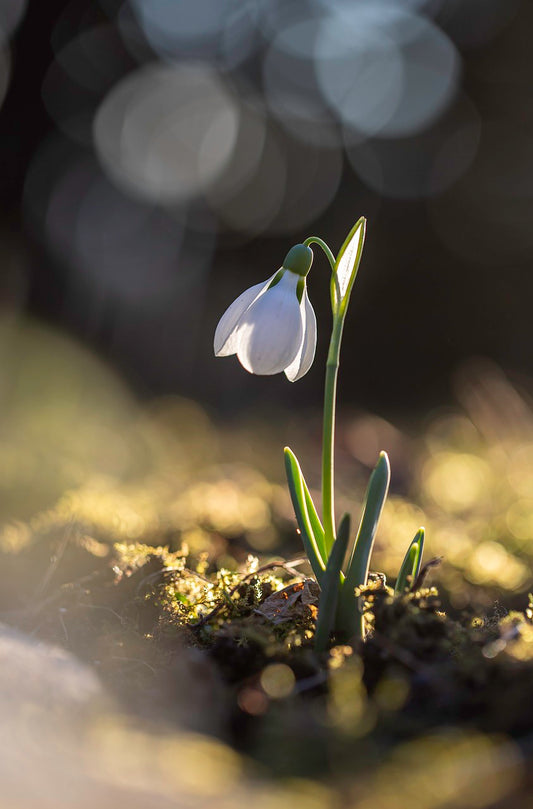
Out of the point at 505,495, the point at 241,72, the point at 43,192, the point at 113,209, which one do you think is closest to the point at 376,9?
the point at 241,72

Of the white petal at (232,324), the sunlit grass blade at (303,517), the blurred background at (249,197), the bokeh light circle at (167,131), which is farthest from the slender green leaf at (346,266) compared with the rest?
the bokeh light circle at (167,131)

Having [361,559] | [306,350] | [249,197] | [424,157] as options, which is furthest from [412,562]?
[249,197]

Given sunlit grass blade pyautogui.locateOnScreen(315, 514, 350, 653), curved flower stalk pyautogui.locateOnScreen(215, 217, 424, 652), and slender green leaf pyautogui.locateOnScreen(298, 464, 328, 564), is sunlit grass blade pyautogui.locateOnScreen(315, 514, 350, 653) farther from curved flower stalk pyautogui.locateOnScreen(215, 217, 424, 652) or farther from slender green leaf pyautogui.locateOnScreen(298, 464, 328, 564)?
slender green leaf pyautogui.locateOnScreen(298, 464, 328, 564)

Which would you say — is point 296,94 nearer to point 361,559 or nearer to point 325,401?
point 325,401

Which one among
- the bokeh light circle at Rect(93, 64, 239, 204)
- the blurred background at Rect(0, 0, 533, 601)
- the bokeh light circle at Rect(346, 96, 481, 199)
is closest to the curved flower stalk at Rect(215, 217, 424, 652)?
the blurred background at Rect(0, 0, 533, 601)

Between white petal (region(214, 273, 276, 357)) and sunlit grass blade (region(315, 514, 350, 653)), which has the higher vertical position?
white petal (region(214, 273, 276, 357))

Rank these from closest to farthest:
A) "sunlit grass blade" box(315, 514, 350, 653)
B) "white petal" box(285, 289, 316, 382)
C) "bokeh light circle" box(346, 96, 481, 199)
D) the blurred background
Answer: "sunlit grass blade" box(315, 514, 350, 653) → "white petal" box(285, 289, 316, 382) → the blurred background → "bokeh light circle" box(346, 96, 481, 199)

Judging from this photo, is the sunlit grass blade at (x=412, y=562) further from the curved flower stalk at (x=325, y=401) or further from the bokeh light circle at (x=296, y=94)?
the bokeh light circle at (x=296, y=94)

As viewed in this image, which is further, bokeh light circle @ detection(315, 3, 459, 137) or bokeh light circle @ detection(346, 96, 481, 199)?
bokeh light circle @ detection(315, 3, 459, 137)

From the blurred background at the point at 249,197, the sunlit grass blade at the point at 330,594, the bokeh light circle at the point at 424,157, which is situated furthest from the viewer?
the bokeh light circle at the point at 424,157
